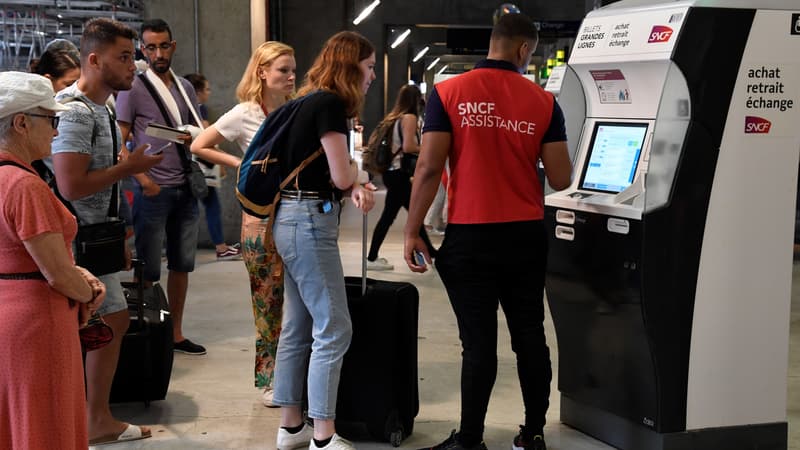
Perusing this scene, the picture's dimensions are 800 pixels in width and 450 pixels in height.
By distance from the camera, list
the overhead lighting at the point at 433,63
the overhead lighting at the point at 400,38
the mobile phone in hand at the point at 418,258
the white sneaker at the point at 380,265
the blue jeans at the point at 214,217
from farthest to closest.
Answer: the overhead lighting at the point at 433,63 < the overhead lighting at the point at 400,38 < the blue jeans at the point at 214,217 < the white sneaker at the point at 380,265 < the mobile phone in hand at the point at 418,258

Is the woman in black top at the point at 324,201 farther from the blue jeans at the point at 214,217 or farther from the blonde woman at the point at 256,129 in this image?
the blue jeans at the point at 214,217

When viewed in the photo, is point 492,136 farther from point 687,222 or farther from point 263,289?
point 263,289

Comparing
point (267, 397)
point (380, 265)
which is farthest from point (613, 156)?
point (380, 265)

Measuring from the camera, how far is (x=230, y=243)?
7855mm

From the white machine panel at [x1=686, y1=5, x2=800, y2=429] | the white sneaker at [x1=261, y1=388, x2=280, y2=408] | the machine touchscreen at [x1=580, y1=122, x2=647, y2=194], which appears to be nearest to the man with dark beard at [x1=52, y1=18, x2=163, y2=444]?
the white sneaker at [x1=261, y1=388, x2=280, y2=408]

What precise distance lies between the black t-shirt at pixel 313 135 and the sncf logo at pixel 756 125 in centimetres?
133

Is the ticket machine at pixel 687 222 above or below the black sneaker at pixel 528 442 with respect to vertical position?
above

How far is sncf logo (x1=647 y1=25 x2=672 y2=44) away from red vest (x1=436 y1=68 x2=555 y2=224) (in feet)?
1.39

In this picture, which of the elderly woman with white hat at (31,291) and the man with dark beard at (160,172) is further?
the man with dark beard at (160,172)

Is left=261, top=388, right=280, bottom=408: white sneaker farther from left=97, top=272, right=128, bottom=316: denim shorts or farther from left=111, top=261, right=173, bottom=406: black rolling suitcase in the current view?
left=97, top=272, right=128, bottom=316: denim shorts

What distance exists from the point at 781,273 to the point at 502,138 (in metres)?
1.11

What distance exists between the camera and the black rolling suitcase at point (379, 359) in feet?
10.3

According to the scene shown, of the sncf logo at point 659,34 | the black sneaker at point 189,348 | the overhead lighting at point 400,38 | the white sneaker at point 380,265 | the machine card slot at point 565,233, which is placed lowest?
the white sneaker at point 380,265

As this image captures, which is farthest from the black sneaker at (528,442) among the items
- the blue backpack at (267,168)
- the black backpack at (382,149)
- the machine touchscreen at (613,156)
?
the black backpack at (382,149)
